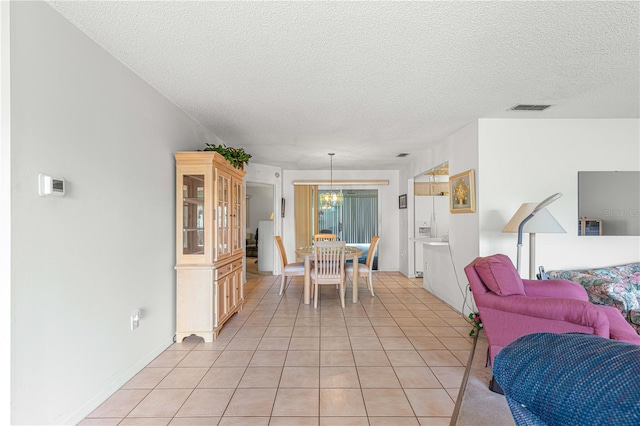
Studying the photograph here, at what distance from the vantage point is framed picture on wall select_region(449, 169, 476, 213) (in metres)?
3.80

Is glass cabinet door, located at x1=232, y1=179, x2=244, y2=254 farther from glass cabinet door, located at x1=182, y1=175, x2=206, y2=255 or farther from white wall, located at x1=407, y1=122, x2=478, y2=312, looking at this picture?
white wall, located at x1=407, y1=122, x2=478, y2=312

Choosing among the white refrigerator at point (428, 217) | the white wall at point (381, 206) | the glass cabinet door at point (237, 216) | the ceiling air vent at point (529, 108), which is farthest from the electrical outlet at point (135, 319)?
the white refrigerator at point (428, 217)

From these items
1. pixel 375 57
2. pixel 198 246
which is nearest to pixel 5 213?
pixel 198 246

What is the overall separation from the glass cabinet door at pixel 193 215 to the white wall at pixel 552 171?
3060 millimetres

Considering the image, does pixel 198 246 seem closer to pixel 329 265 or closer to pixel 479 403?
pixel 329 265

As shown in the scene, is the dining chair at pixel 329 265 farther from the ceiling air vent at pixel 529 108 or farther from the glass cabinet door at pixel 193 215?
the ceiling air vent at pixel 529 108

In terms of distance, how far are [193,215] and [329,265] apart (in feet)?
→ 6.70

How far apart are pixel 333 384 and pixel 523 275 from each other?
260cm

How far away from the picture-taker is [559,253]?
3.72 metres

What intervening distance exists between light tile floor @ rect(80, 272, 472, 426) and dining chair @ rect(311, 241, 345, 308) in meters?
0.53

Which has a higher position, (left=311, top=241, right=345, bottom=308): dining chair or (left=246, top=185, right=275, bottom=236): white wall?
(left=246, top=185, right=275, bottom=236): white wall

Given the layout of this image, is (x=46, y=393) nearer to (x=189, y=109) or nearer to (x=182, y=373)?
(x=182, y=373)

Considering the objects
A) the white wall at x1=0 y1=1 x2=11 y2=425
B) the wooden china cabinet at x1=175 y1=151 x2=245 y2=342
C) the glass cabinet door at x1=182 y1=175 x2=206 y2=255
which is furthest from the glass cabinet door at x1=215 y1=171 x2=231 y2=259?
the white wall at x1=0 y1=1 x2=11 y2=425

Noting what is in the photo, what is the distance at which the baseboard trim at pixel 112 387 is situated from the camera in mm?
1925
